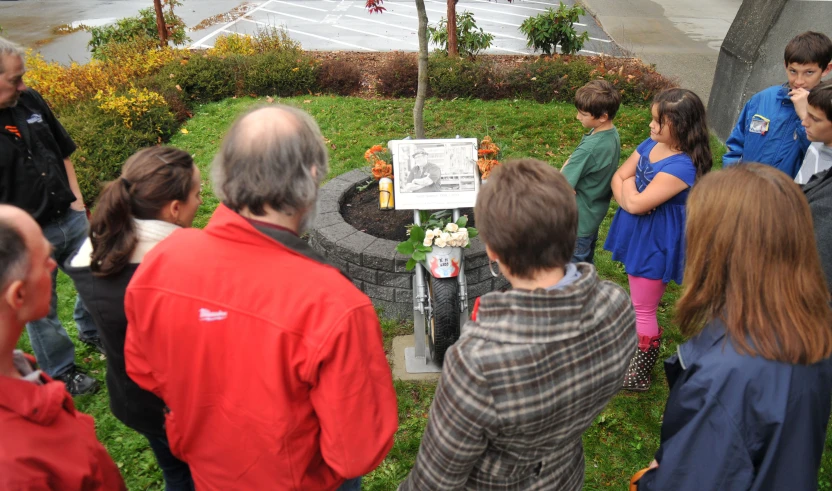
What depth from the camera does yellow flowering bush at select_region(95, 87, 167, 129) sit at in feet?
23.5

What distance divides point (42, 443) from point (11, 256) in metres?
0.45

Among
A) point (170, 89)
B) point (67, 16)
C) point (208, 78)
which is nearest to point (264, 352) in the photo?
point (170, 89)

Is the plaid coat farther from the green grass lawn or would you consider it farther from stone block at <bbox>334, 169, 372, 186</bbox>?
stone block at <bbox>334, 169, 372, 186</bbox>

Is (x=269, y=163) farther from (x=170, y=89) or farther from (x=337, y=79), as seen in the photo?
(x=337, y=79)

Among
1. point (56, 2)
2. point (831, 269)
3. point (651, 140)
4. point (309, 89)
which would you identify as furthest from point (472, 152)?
point (56, 2)

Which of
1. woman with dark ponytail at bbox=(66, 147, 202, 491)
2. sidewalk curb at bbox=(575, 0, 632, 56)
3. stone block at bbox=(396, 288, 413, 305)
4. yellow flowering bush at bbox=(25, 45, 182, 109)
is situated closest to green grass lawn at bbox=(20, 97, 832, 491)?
stone block at bbox=(396, 288, 413, 305)

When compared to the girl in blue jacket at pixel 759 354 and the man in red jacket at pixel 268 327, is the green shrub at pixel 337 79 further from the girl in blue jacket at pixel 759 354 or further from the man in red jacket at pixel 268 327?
the girl in blue jacket at pixel 759 354

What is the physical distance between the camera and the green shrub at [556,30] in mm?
9953

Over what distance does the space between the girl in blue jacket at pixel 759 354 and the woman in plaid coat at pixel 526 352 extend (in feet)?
0.80

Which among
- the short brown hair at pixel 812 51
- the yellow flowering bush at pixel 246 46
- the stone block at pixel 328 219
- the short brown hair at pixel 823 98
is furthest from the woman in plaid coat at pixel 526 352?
the yellow flowering bush at pixel 246 46

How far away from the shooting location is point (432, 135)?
7375mm

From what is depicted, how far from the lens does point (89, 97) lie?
309 inches

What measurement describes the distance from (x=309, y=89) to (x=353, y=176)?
4.55 metres

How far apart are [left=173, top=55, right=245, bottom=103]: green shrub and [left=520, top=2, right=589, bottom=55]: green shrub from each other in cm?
497
